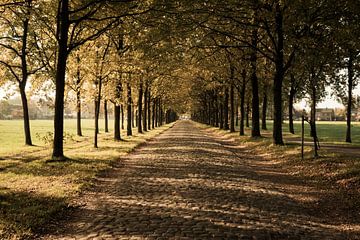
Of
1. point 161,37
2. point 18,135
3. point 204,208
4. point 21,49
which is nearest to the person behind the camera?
point 204,208

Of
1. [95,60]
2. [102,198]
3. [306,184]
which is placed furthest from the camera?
[95,60]

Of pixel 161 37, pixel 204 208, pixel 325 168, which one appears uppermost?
pixel 161 37

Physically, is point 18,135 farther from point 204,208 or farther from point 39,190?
point 204,208

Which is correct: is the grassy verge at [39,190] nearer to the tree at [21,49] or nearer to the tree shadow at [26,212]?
the tree shadow at [26,212]

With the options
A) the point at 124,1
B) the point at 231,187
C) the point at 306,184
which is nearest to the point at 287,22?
the point at 124,1

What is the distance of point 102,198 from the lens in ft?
34.0

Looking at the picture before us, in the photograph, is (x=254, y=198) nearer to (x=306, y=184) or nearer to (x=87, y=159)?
(x=306, y=184)

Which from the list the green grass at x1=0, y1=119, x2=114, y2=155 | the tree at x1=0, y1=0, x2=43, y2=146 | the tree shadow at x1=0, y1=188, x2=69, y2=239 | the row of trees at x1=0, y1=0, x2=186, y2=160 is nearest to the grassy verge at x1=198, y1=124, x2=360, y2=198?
the tree shadow at x1=0, y1=188, x2=69, y2=239

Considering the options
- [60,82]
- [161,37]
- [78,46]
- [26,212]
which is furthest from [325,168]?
[78,46]

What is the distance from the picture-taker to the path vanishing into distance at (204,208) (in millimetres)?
7285

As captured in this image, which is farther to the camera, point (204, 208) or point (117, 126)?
point (117, 126)

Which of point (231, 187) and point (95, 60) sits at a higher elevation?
point (95, 60)

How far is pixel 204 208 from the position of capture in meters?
9.13

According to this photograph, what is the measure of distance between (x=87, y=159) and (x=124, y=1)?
781cm
